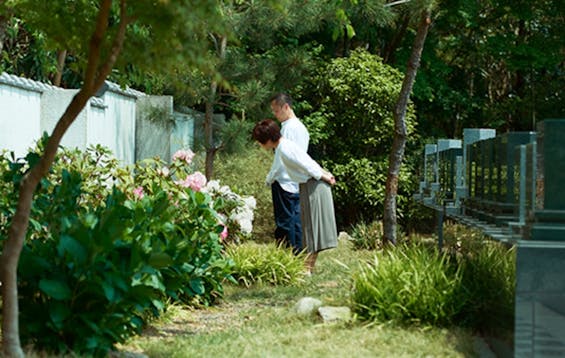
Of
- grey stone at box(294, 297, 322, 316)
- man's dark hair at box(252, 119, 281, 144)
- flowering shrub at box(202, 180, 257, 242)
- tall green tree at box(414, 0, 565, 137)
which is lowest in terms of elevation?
grey stone at box(294, 297, 322, 316)

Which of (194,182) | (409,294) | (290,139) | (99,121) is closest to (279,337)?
(409,294)

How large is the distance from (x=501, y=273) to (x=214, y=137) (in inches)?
380

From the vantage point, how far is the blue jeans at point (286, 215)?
10875mm

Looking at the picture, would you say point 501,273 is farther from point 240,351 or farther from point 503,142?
point 240,351

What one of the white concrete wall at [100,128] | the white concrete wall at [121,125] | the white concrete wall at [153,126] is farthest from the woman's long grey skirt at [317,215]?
the white concrete wall at [153,126]

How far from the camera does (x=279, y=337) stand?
6.74 m

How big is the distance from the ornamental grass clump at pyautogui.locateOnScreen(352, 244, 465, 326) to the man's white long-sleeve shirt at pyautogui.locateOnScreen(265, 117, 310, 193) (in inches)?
127

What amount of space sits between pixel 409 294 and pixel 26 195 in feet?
9.37

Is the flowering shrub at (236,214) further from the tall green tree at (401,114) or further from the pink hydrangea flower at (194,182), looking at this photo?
the tall green tree at (401,114)

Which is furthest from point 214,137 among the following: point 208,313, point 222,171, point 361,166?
point 208,313

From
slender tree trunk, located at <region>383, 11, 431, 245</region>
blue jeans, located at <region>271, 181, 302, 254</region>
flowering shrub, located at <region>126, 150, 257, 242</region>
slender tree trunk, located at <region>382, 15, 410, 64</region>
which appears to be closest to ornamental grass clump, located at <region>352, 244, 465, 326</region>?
flowering shrub, located at <region>126, 150, 257, 242</region>

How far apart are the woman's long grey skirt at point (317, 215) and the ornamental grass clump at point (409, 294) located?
8.42 feet

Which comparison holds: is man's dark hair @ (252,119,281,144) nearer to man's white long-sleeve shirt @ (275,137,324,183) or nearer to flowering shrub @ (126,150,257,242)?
man's white long-sleeve shirt @ (275,137,324,183)

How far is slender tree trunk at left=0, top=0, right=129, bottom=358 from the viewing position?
16.8ft
